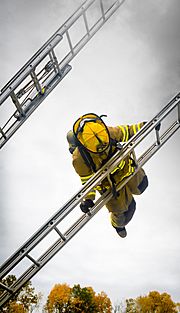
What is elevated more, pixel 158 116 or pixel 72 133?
pixel 158 116

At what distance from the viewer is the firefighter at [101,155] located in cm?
518

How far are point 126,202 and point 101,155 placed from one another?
1.92 meters

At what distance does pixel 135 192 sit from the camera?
714 centimetres

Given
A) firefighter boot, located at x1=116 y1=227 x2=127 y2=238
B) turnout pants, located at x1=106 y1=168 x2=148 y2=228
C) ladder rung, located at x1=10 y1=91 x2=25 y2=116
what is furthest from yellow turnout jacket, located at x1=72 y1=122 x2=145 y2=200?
firefighter boot, located at x1=116 y1=227 x2=127 y2=238

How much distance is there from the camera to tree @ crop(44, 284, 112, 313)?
45794 mm

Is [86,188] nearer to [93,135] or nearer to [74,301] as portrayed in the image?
[93,135]

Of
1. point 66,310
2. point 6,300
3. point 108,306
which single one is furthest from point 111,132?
point 108,306

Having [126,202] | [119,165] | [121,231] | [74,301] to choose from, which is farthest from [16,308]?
[119,165]

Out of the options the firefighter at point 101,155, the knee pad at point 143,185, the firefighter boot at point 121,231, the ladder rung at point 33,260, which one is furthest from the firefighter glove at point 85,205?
the firefighter boot at point 121,231

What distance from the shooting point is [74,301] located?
46.9 m

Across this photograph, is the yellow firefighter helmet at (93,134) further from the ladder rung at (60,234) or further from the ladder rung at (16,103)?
the ladder rung at (60,234)

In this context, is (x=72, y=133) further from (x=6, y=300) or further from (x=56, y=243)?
(x=6, y=300)

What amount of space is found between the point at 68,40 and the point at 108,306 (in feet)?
173

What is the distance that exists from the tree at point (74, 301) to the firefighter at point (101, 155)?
43.7 metres
